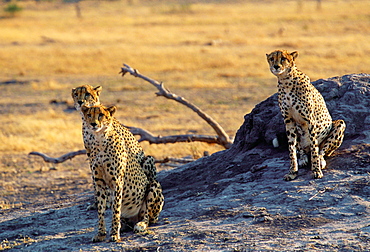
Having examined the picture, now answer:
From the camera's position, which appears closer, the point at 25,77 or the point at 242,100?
the point at 242,100

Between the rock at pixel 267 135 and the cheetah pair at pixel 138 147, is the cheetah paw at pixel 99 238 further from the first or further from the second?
the rock at pixel 267 135

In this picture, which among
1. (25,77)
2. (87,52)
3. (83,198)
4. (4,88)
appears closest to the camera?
(83,198)

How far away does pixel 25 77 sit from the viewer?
22.5m

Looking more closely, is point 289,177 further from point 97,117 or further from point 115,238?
point 97,117

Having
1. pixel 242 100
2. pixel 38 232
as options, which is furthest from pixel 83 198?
pixel 242 100

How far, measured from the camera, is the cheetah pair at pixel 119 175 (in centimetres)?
564

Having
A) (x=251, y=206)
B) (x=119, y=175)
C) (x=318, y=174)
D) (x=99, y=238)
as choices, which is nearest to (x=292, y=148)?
(x=318, y=174)

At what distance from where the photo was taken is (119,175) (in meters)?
5.77

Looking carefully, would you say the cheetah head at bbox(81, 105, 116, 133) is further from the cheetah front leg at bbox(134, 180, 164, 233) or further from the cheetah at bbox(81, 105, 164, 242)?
the cheetah front leg at bbox(134, 180, 164, 233)

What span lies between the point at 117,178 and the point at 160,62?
19.2 metres

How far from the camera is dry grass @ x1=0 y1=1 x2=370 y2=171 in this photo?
14.8 metres

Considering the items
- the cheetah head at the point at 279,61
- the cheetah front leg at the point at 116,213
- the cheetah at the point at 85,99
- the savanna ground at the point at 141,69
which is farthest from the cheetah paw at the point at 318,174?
the savanna ground at the point at 141,69

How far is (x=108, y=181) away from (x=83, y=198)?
2.99 metres

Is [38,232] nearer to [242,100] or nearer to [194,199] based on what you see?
[194,199]
